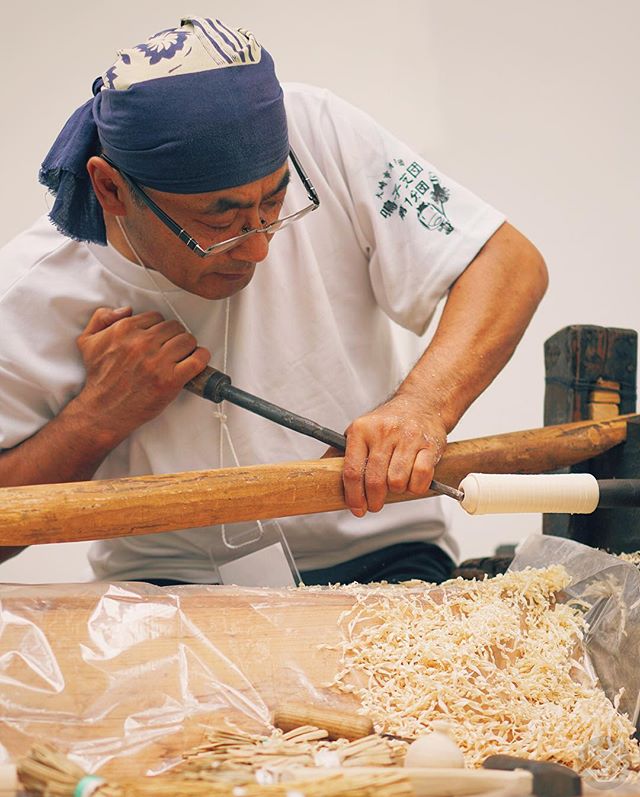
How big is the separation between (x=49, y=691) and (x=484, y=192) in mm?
2856

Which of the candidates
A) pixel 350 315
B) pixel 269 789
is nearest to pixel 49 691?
pixel 269 789

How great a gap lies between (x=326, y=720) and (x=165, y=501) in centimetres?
43

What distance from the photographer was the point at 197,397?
6.40 feet

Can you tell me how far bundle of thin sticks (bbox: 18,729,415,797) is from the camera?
37.3 inches

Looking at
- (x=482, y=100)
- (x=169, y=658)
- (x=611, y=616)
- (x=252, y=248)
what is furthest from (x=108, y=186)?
(x=482, y=100)

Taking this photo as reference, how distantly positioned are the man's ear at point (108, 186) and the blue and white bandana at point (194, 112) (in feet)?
0.12

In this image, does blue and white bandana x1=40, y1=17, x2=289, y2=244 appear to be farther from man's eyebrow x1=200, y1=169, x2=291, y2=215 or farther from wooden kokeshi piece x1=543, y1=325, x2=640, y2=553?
wooden kokeshi piece x1=543, y1=325, x2=640, y2=553

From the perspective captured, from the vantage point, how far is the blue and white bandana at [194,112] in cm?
159

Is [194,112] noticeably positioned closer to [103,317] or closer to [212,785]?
[103,317]

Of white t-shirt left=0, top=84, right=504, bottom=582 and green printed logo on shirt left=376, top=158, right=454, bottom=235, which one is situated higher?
green printed logo on shirt left=376, top=158, right=454, bottom=235

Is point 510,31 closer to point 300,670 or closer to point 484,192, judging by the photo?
point 484,192

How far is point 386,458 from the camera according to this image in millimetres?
1528

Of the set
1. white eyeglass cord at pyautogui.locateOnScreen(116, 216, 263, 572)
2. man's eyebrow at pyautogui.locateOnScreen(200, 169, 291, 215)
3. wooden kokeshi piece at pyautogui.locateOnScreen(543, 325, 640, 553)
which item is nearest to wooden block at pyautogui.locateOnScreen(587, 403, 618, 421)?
wooden kokeshi piece at pyautogui.locateOnScreen(543, 325, 640, 553)

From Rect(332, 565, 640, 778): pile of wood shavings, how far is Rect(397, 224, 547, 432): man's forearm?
1.14 feet
